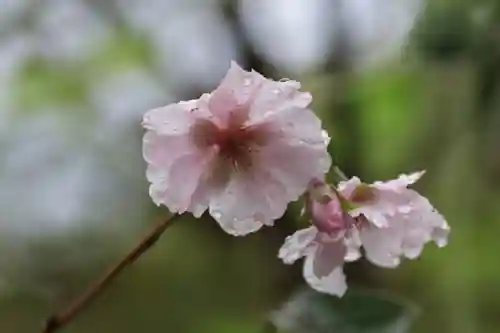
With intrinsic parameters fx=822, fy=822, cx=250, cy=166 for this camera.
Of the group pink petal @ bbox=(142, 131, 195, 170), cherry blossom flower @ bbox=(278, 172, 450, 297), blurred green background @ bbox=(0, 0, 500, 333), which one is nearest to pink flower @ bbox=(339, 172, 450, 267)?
cherry blossom flower @ bbox=(278, 172, 450, 297)

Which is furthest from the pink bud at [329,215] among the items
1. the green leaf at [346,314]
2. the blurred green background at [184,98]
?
the blurred green background at [184,98]

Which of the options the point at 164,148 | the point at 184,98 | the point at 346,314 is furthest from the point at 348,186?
the point at 184,98

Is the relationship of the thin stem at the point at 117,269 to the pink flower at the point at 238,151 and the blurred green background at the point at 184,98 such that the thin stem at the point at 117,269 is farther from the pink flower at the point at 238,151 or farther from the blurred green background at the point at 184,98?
the blurred green background at the point at 184,98

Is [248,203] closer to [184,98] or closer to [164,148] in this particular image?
[164,148]

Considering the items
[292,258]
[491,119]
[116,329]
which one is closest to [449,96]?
[491,119]

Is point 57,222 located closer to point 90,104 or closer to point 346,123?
point 90,104

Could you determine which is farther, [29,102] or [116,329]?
[29,102]

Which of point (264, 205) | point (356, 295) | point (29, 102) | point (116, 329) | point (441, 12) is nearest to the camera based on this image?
point (264, 205)
